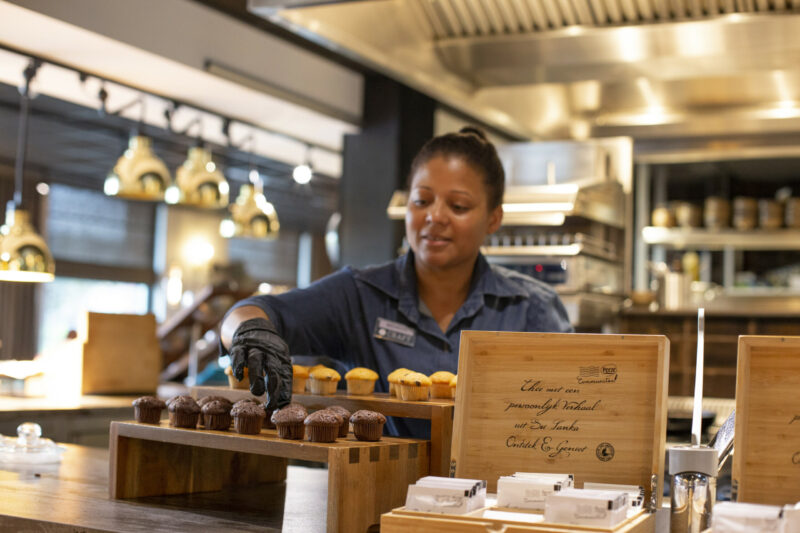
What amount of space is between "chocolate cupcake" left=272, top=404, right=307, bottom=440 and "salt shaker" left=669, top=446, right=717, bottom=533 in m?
0.50

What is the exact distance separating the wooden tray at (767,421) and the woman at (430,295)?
780 millimetres

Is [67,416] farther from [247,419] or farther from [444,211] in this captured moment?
[247,419]

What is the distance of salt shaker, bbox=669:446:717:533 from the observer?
108 centimetres

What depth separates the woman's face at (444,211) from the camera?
1890mm

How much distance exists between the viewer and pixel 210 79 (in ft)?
17.7

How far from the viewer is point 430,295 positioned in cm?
200

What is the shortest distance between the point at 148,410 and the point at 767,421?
902 millimetres

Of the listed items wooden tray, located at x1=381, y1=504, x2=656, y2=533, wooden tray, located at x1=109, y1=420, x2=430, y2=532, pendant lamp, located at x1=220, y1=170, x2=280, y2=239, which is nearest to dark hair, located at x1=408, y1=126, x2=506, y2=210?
wooden tray, located at x1=109, y1=420, x2=430, y2=532

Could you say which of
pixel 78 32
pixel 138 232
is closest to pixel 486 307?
pixel 78 32

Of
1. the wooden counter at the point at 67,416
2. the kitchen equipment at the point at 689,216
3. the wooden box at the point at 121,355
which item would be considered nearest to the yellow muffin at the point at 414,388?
the wooden counter at the point at 67,416

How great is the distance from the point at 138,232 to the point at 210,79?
378 inches

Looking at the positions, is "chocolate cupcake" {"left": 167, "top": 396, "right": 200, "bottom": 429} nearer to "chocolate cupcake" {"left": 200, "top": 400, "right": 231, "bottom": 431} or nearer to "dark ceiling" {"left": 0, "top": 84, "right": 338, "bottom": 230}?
"chocolate cupcake" {"left": 200, "top": 400, "right": 231, "bottom": 431}

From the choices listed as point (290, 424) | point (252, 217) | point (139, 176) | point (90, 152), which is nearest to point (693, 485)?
point (290, 424)

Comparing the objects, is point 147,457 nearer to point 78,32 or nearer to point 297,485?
point 297,485
